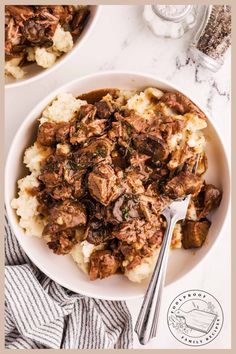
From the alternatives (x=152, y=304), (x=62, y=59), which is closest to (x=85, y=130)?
(x=62, y=59)

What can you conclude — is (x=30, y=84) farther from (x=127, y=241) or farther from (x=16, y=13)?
(x=127, y=241)

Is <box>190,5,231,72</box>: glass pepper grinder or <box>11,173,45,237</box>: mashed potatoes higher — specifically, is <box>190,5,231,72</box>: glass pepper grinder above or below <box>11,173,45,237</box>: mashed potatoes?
above

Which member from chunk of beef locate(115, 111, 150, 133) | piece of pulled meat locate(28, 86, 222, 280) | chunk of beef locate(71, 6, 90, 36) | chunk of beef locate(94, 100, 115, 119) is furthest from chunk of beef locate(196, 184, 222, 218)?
chunk of beef locate(71, 6, 90, 36)

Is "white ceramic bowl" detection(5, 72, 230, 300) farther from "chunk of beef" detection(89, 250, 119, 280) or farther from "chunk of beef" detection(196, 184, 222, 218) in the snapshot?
"chunk of beef" detection(89, 250, 119, 280)

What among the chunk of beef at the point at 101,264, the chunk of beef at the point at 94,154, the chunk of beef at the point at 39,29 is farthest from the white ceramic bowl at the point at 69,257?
the chunk of beef at the point at 94,154

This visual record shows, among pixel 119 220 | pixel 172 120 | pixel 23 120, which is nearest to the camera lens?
pixel 119 220

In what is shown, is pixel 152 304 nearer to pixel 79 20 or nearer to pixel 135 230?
pixel 135 230

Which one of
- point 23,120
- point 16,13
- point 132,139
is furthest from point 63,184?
point 16,13
